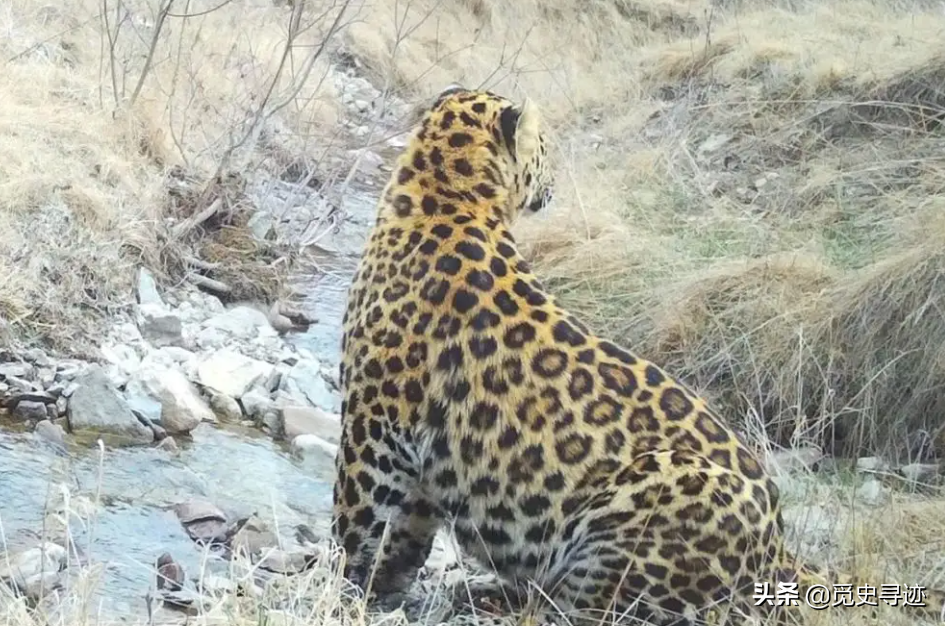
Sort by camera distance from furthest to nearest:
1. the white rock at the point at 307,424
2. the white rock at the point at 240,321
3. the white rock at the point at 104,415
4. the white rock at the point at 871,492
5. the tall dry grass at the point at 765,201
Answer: the white rock at the point at 240,321 → the white rock at the point at 307,424 → the tall dry grass at the point at 765,201 → the white rock at the point at 104,415 → the white rock at the point at 871,492

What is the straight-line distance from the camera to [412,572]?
4.68 m

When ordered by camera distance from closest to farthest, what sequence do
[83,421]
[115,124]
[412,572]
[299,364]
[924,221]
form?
1. [412,572]
2. [83,421]
3. [924,221]
4. [299,364]
5. [115,124]

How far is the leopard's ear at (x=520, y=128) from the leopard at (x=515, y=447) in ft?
0.59

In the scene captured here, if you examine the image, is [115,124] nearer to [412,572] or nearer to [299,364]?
[299,364]

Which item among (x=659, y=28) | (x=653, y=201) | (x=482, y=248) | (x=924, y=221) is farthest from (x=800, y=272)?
(x=659, y=28)

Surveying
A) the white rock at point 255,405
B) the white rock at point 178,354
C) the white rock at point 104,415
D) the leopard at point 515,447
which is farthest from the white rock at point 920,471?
the white rock at point 178,354

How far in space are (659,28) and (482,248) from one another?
13.0 m

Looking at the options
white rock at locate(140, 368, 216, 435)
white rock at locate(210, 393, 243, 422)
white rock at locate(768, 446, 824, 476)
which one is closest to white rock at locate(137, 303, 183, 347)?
white rock at locate(140, 368, 216, 435)

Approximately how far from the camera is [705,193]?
958 cm

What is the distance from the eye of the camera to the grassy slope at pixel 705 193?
21.7 ft

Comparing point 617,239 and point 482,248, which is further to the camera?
point 617,239

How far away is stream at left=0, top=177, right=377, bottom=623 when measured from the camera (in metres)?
5.02

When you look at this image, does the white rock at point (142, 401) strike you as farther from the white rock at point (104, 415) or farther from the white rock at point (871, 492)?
the white rock at point (871, 492)

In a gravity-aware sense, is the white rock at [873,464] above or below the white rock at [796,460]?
below
